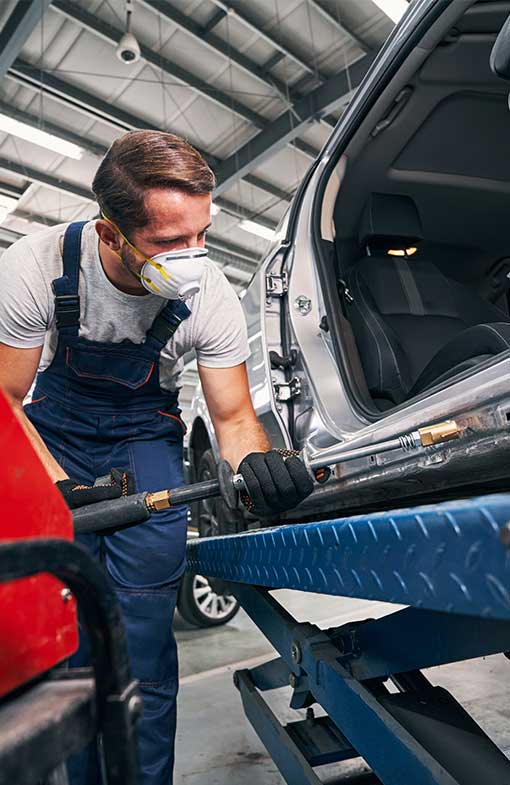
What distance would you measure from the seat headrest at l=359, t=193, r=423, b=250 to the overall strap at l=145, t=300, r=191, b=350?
1.13 metres

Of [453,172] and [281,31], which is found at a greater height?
[281,31]

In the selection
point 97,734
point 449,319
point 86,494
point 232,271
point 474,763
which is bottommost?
point 474,763

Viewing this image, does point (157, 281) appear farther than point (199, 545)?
No

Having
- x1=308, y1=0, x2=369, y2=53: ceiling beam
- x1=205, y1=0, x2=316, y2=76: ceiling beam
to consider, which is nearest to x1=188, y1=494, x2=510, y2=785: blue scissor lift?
x1=205, y1=0, x2=316, y2=76: ceiling beam

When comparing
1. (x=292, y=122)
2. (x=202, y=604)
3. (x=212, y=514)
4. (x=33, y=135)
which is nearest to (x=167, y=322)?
(x=212, y=514)

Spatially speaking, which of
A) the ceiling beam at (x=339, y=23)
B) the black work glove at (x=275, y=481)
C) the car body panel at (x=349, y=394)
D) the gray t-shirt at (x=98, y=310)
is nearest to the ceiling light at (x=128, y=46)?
the ceiling beam at (x=339, y=23)

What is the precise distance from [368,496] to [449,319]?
104 centimetres

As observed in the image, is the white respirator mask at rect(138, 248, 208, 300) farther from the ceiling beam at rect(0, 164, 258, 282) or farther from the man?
the ceiling beam at rect(0, 164, 258, 282)

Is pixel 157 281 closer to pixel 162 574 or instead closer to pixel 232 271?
pixel 162 574

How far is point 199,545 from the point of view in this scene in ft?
6.01

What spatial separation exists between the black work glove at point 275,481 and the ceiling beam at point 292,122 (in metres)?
6.00

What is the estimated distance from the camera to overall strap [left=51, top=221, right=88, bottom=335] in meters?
1.37

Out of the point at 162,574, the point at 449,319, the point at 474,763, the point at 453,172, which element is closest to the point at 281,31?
the point at 453,172

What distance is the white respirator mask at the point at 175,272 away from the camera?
1342mm
